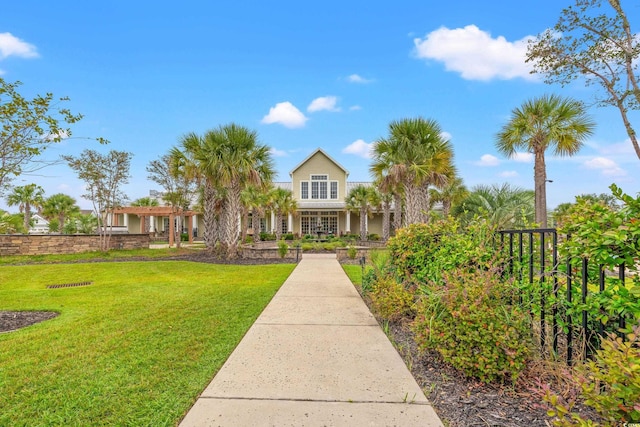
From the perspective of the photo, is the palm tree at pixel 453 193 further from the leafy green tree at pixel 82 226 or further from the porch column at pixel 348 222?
the leafy green tree at pixel 82 226

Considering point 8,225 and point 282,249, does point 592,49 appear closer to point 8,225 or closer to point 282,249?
point 282,249

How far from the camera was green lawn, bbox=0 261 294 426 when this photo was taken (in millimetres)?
2531

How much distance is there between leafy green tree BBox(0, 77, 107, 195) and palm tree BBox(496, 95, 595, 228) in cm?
1551

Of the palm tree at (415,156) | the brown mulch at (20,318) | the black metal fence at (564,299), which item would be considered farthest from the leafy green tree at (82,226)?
the black metal fence at (564,299)

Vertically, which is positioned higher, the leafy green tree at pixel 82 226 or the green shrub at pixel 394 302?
the leafy green tree at pixel 82 226

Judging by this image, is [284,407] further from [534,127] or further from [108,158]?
[108,158]

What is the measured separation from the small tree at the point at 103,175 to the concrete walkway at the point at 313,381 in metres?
15.1

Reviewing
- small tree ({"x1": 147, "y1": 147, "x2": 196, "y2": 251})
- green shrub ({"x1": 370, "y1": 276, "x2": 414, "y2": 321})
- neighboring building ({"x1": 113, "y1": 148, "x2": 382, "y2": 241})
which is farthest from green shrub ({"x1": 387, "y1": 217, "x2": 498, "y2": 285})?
neighboring building ({"x1": 113, "y1": 148, "x2": 382, "y2": 241})

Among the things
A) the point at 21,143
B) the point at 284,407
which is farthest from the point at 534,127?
the point at 21,143

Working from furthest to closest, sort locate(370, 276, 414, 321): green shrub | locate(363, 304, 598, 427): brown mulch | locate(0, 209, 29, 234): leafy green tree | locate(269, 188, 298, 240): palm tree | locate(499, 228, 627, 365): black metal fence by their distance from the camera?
locate(269, 188, 298, 240): palm tree, locate(0, 209, 29, 234): leafy green tree, locate(370, 276, 414, 321): green shrub, locate(499, 228, 627, 365): black metal fence, locate(363, 304, 598, 427): brown mulch

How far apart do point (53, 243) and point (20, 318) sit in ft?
43.1

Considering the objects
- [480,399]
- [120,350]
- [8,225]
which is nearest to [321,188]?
[8,225]

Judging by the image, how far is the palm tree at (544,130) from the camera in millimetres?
13078

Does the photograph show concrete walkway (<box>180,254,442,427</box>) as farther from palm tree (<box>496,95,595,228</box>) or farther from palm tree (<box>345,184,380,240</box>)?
palm tree (<box>345,184,380,240</box>)
